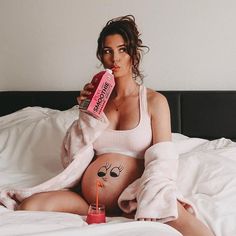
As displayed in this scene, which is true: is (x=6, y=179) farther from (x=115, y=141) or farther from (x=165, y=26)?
(x=165, y=26)

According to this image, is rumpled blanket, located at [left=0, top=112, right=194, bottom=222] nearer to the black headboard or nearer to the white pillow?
the white pillow

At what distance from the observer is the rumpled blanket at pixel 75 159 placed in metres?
1.35

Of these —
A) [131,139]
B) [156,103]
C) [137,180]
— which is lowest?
[137,180]

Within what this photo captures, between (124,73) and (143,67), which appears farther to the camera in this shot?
(143,67)

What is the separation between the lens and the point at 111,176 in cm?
129

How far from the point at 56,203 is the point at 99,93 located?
37cm

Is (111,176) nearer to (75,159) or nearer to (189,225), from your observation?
(75,159)

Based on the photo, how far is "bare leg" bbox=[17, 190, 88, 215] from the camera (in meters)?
1.25

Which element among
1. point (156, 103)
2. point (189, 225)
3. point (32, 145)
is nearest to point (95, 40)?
point (32, 145)

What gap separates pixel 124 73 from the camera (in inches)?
54.7

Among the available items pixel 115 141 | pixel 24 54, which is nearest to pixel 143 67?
pixel 24 54

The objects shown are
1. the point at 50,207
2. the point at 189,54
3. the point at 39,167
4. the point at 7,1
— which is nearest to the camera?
the point at 50,207

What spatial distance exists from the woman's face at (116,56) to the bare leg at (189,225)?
1.69ft

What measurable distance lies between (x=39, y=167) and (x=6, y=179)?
167mm
